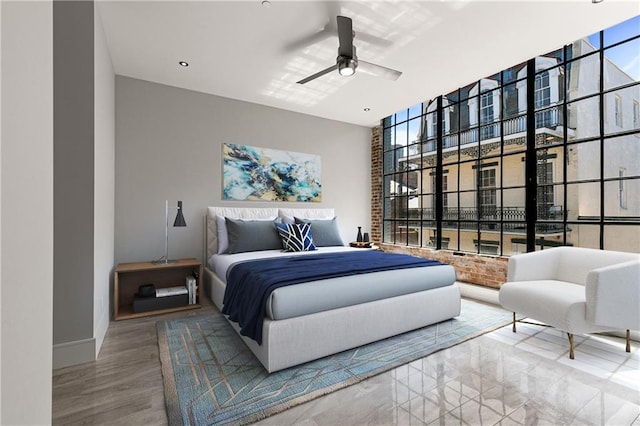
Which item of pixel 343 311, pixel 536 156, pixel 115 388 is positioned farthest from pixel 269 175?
pixel 536 156

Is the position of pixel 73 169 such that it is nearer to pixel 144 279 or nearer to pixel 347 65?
pixel 144 279

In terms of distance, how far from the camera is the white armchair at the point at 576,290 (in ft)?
7.10

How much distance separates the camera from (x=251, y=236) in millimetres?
3768

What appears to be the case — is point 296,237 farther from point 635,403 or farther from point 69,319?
point 635,403

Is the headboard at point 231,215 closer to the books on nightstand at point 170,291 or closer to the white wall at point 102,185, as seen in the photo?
the books on nightstand at point 170,291

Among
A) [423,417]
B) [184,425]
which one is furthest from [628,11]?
[184,425]

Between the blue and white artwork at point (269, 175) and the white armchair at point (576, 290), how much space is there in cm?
307

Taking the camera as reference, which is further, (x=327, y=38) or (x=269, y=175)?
(x=269, y=175)

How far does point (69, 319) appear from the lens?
222 centimetres

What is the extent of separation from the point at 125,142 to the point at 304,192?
2.53 meters

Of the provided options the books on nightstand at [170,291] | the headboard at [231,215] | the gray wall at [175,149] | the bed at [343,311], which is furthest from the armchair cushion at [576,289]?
the books on nightstand at [170,291]

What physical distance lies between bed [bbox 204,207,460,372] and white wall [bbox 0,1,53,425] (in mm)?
1413

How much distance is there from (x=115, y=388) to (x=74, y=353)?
1.94ft

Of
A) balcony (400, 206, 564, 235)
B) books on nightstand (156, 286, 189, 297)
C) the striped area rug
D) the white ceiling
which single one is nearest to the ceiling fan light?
the white ceiling
